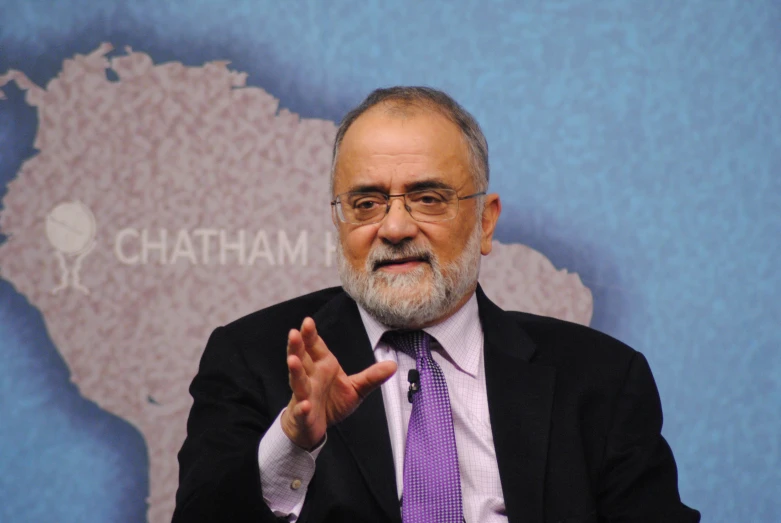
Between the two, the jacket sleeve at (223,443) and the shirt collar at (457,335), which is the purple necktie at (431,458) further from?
the jacket sleeve at (223,443)

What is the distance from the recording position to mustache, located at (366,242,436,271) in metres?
1.79

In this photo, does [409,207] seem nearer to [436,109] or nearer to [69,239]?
[436,109]

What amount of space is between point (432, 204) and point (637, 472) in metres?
0.62

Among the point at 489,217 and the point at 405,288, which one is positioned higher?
the point at 489,217

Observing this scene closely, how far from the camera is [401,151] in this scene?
1.81 meters

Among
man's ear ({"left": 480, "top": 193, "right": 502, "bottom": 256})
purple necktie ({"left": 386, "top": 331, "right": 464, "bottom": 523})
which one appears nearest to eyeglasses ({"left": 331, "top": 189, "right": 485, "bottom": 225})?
man's ear ({"left": 480, "top": 193, "right": 502, "bottom": 256})

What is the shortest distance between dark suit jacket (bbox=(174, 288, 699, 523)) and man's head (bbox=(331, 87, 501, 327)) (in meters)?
0.11

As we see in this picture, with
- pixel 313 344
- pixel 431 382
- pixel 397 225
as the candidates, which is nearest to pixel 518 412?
pixel 431 382

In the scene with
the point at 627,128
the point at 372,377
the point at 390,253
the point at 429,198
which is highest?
the point at 627,128

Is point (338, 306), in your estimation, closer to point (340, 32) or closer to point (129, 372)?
point (129, 372)

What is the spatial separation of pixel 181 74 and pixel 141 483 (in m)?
0.97

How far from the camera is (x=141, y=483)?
221 cm

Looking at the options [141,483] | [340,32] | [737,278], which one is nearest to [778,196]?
[737,278]

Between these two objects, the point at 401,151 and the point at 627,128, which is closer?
the point at 401,151
